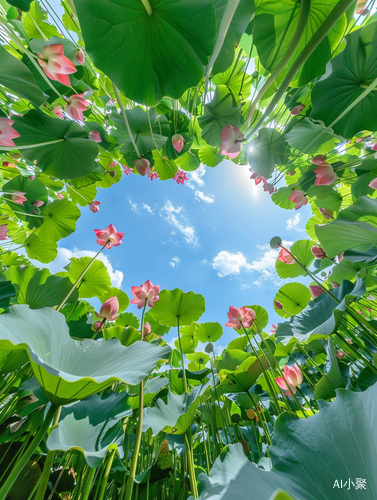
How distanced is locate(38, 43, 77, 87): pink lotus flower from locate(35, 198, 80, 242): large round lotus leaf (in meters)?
0.69

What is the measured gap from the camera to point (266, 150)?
3.29 feet

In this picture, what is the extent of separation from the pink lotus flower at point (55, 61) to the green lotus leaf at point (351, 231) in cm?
88

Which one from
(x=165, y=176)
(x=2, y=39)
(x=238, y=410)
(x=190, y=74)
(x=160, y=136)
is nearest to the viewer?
(x=190, y=74)

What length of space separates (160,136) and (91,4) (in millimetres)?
711

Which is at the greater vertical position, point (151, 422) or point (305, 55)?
point (305, 55)

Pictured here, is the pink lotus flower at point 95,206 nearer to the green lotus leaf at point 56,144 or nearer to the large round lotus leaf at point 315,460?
the green lotus leaf at point 56,144

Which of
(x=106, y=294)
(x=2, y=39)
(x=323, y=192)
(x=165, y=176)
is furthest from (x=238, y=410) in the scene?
(x=2, y=39)

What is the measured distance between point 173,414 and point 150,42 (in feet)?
3.01

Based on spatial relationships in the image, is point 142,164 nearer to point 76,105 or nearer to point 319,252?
point 76,105

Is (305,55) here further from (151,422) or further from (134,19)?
(151,422)

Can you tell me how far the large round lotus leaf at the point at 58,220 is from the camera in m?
1.17

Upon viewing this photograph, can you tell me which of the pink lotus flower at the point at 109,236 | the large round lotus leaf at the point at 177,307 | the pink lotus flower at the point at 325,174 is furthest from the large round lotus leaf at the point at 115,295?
the pink lotus flower at the point at 325,174

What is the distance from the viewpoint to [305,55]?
36cm

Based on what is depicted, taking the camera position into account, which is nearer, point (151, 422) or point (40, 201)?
point (151, 422)
